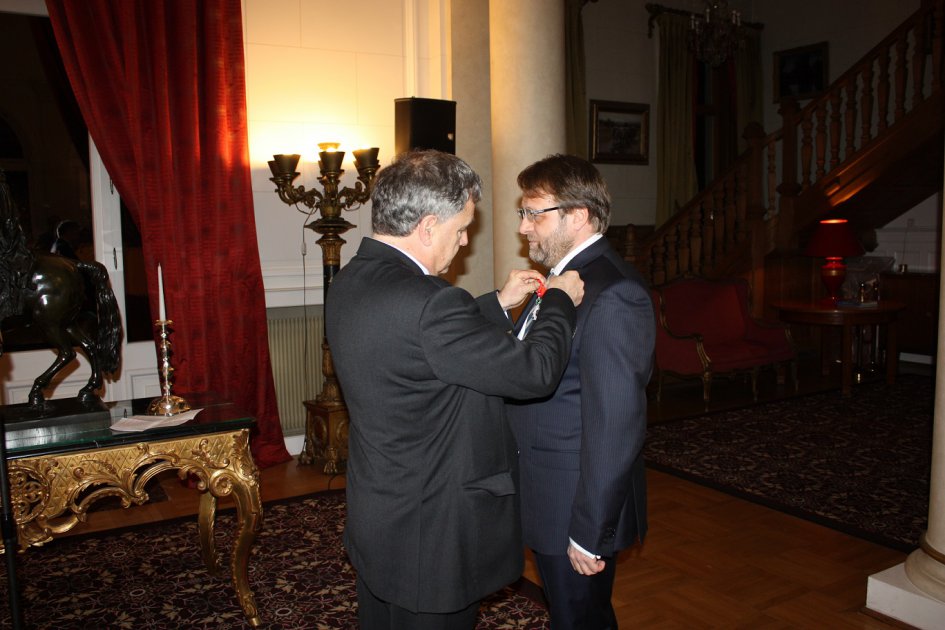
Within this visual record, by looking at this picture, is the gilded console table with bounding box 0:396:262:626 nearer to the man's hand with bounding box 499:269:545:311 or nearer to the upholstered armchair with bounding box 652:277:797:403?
the man's hand with bounding box 499:269:545:311

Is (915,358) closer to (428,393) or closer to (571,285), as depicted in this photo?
(571,285)

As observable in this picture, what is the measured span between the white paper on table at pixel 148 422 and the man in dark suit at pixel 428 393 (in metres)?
1.27

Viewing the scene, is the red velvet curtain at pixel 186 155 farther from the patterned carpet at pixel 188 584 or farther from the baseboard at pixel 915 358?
the baseboard at pixel 915 358

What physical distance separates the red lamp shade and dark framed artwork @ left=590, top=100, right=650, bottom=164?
104 inches

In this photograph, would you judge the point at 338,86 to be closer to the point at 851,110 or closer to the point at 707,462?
the point at 707,462

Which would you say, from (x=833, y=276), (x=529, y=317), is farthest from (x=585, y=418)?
(x=833, y=276)

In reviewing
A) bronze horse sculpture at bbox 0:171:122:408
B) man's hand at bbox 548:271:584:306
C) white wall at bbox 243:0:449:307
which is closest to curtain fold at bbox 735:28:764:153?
white wall at bbox 243:0:449:307

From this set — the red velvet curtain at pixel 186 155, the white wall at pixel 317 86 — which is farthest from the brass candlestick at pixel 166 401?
the white wall at pixel 317 86

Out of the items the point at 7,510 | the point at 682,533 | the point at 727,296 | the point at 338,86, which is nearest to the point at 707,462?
the point at 682,533

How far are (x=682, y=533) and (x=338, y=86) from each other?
3.43 metres

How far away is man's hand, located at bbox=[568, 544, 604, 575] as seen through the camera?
73.9 inches

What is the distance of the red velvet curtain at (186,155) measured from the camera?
447 centimetres

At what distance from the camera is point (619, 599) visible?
323cm

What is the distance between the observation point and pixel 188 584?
11.1 feet
